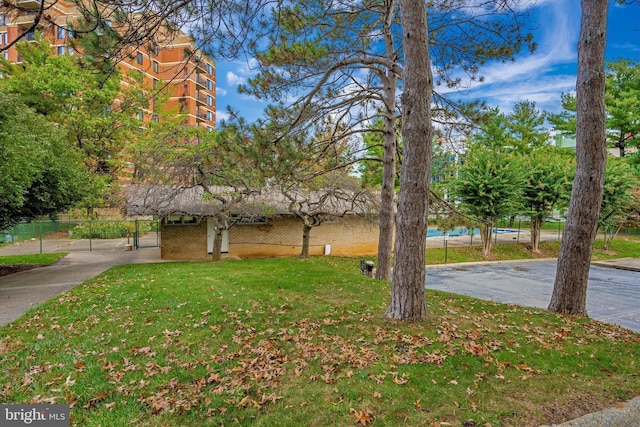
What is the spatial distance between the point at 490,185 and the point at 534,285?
21.5 feet

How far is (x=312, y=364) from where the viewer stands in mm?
3729

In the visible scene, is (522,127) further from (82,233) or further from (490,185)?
(82,233)

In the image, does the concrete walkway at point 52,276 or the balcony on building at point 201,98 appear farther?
the balcony on building at point 201,98

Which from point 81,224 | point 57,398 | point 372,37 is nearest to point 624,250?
point 372,37

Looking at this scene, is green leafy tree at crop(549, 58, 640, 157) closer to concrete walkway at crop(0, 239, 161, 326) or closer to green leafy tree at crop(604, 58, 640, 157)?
green leafy tree at crop(604, 58, 640, 157)

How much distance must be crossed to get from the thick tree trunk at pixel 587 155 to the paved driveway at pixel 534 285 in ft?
11.4

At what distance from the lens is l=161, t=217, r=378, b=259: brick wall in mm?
15070

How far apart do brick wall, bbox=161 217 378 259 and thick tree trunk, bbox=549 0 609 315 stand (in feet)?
35.9

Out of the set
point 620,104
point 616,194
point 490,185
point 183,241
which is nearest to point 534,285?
point 490,185

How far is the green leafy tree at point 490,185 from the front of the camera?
17.4 m

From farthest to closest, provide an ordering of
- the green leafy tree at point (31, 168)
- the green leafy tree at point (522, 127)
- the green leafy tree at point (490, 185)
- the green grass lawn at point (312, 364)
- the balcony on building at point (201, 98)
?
the balcony on building at point (201, 98) < the green leafy tree at point (522, 127) < the green leafy tree at point (490, 185) < the green leafy tree at point (31, 168) < the green grass lawn at point (312, 364)

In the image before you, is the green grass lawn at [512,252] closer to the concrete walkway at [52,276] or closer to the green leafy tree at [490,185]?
the green leafy tree at [490,185]

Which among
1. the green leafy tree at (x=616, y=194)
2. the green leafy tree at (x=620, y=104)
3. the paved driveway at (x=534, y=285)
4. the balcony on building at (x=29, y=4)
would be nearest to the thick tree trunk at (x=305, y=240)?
the paved driveway at (x=534, y=285)

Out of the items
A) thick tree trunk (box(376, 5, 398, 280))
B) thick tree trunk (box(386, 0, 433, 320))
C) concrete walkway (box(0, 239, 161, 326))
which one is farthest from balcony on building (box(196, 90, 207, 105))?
thick tree trunk (box(386, 0, 433, 320))
